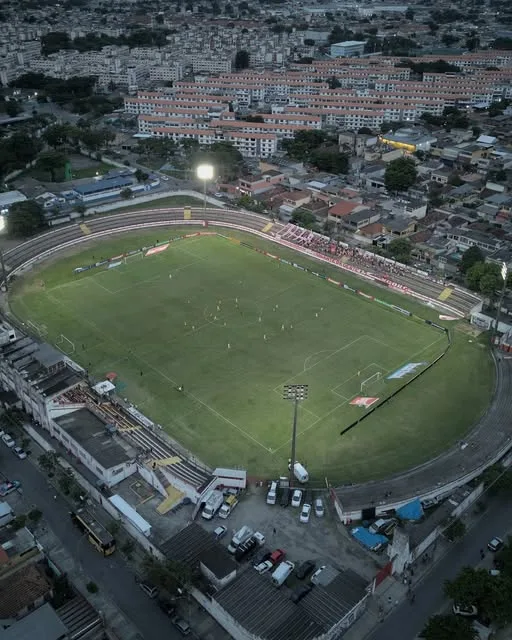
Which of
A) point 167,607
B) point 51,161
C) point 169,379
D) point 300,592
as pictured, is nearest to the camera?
point 167,607

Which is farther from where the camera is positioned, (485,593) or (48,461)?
(48,461)

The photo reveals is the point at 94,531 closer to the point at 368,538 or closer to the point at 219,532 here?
the point at 219,532

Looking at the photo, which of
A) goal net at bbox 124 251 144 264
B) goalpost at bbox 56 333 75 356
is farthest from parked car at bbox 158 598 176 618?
goal net at bbox 124 251 144 264

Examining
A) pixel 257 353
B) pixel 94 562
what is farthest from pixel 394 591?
pixel 257 353

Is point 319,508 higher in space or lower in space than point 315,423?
higher

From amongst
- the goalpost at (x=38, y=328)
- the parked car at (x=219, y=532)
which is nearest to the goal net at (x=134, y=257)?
the goalpost at (x=38, y=328)

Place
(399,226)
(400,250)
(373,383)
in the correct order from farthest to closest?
1. (399,226)
2. (400,250)
3. (373,383)

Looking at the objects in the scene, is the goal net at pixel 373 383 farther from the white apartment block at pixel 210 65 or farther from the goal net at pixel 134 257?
the white apartment block at pixel 210 65


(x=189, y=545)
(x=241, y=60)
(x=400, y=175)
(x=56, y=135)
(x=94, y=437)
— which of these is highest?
(x=241, y=60)
